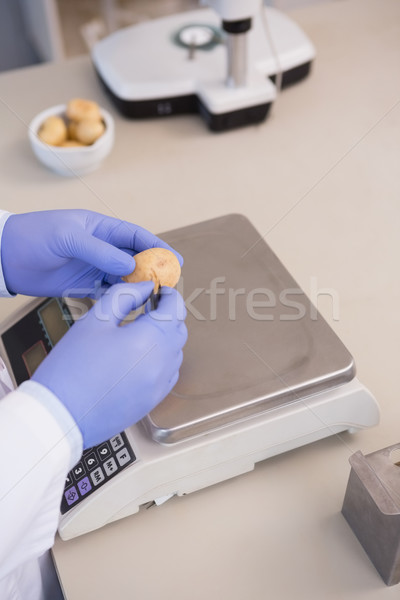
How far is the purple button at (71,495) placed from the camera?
95cm

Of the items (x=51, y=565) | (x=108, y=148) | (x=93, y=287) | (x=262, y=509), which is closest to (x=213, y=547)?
(x=262, y=509)

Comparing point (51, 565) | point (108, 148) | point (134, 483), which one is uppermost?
point (108, 148)

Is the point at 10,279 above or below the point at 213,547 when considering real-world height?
above

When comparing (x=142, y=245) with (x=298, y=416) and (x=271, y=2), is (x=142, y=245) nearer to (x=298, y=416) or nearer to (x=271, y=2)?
(x=298, y=416)

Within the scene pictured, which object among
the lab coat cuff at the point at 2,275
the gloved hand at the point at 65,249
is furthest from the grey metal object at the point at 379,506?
the lab coat cuff at the point at 2,275

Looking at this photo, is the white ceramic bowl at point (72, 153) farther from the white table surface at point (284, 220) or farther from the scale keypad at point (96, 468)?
the scale keypad at point (96, 468)

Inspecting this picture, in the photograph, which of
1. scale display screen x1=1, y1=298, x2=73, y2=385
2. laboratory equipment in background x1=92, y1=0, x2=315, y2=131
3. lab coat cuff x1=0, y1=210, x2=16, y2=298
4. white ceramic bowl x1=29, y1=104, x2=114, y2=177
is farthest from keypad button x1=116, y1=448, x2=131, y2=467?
laboratory equipment in background x1=92, y1=0, x2=315, y2=131

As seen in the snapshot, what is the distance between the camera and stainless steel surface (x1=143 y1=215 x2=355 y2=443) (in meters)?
0.95

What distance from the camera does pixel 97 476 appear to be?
37.2 inches

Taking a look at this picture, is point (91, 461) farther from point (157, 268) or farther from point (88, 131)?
point (88, 131)

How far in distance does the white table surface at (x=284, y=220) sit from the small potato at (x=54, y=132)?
0.30ft

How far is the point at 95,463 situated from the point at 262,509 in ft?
0.89

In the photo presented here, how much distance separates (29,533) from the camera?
33.5 inches

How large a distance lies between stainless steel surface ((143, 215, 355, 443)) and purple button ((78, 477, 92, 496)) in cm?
12
